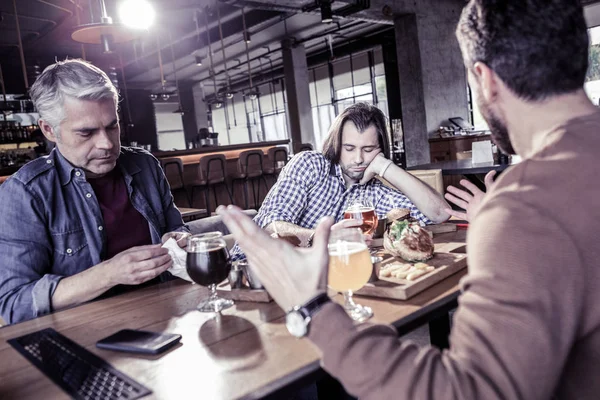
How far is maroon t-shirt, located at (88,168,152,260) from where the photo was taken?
71.2 inches

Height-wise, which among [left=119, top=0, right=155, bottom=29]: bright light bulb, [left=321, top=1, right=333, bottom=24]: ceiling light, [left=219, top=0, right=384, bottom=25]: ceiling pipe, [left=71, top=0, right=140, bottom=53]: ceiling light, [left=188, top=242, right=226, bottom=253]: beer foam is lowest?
[left=188, top=242, right=226, bottom=253]: beer foam

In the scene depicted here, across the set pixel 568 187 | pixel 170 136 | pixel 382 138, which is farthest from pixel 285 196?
pixel 170 136

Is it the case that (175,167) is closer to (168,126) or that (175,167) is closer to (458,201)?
(458,201)

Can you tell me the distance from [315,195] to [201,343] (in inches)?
54.3

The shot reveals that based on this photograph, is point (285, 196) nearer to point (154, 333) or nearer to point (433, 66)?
point (154, 333)

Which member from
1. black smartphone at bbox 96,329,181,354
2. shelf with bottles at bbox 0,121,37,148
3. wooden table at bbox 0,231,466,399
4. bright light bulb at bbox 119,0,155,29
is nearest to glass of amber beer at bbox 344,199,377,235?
wooden table at bbox 0,231,466,399

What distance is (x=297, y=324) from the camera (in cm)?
71

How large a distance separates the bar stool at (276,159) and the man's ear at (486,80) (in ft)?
22.0

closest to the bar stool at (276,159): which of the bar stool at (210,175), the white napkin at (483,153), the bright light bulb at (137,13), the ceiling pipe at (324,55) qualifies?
the bar stool at (210,175)

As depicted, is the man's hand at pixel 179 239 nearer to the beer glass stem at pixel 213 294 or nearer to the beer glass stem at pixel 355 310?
the beer glass stem at pixel 213 294

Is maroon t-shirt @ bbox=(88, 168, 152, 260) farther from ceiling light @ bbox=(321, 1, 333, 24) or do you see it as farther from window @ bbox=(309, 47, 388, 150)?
window @ bbox=(309, 47, 388, 150)

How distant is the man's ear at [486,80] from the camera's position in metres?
0.75

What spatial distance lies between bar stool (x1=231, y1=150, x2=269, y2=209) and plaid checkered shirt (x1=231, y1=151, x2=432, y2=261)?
186 inches

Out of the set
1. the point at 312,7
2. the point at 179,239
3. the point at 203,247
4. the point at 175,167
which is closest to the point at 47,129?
the point at 179,239
